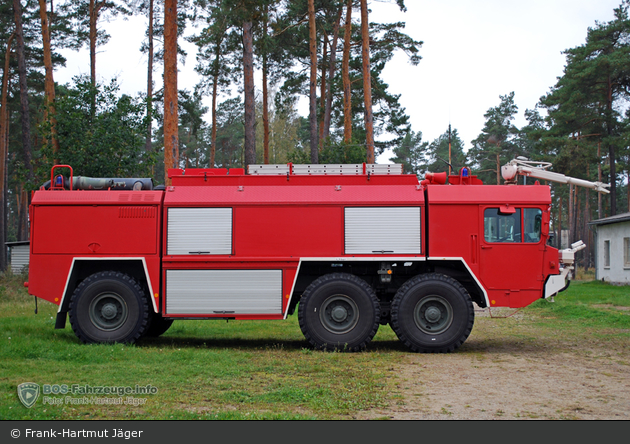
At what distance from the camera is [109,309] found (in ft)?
37.2

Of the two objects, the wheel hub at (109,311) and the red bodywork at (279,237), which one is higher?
the red bodywork at (279,237)

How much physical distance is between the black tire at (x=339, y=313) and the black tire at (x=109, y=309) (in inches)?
123

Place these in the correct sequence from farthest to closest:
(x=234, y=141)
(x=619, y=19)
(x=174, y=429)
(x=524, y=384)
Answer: (x=234, y=141) → (x=619, y=19) → (x=524, y=384) → (x=174, y=429)

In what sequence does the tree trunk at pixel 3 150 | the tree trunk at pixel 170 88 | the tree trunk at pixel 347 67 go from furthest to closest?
1. the tree trunk at pixel 3 150
2. the tree trunk at pixel 347 67
3. the tree trunk at pixel 170 88

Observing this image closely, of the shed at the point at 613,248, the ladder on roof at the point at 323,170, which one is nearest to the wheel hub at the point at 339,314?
the ladder on roof at the point at 323,170

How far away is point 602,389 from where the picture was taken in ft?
26.3

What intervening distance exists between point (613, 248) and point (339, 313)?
25548 millimetres

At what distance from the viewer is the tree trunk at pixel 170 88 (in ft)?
54.6

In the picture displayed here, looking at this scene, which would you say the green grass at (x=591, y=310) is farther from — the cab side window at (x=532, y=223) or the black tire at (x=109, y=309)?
the black tire at (x=109, y=309)

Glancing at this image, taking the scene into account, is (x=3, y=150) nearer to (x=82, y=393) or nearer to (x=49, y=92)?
(x=49, y=92)


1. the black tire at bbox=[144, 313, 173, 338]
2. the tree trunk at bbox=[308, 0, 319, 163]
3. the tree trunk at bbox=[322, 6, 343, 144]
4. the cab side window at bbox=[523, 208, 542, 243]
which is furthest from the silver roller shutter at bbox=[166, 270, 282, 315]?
the tree trunk at bbox=[322, 6, 343, 144]

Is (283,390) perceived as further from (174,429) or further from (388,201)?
(388,201)

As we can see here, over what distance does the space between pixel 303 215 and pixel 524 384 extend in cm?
490

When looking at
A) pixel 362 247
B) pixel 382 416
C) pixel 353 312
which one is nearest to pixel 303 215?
pixel 362 247
